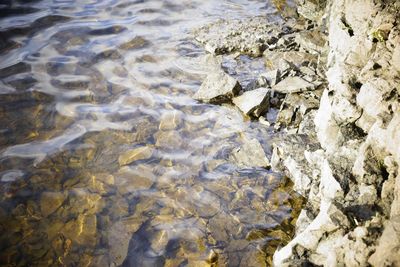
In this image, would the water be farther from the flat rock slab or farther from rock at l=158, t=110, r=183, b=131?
the flat rock slab

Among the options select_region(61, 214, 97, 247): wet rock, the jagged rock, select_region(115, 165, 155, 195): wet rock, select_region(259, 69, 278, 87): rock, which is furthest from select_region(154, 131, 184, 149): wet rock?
the jagged rock

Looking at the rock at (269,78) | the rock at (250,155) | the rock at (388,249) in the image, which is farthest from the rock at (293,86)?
the rock at (388,249)

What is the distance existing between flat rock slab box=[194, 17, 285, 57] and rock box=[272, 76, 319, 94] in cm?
143

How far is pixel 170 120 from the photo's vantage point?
462cm

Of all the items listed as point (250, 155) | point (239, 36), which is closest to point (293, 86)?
point (250, 155)

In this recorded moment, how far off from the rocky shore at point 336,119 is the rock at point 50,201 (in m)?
2.55

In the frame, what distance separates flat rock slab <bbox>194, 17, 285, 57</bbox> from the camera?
637 cm

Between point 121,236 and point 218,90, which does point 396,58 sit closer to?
point 218,90

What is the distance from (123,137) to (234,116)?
5.95ft

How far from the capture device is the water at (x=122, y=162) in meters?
3.13

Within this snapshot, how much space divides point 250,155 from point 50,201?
2643 millimetres

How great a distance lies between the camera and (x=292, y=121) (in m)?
4.55

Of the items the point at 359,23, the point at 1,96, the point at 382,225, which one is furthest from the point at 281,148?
the point at 1,96

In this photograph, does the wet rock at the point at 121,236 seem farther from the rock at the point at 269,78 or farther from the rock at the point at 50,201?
the rock at the point at 269,78
